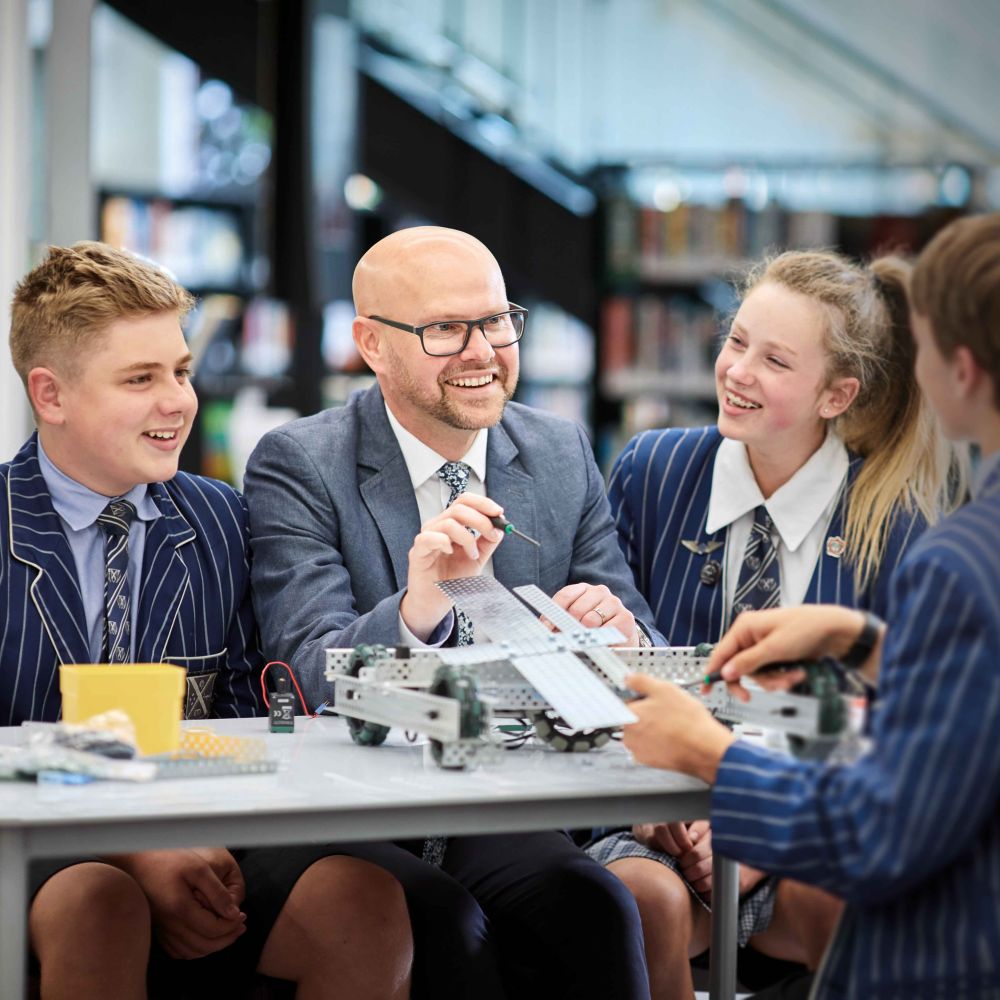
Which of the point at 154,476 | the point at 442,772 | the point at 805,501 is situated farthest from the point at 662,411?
the point at 442,772

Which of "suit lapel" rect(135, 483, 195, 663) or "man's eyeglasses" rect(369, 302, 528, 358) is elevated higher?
"man's eyeglasses" rect(369, 302, 528, 358)

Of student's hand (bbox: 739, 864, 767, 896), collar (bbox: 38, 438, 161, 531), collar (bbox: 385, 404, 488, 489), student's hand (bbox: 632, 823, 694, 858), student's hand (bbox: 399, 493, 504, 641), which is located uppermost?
collar (bbox: 385, 404, 488, 489)

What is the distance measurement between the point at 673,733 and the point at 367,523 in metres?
0.90

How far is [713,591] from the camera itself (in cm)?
245

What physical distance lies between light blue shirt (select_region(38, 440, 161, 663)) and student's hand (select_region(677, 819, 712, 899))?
849mm

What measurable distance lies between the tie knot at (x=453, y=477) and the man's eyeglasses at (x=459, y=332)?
0.18m

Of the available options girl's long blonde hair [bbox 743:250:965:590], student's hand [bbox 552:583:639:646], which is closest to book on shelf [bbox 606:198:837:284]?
girl's long blonde hair [bbox 743:250:965:590]

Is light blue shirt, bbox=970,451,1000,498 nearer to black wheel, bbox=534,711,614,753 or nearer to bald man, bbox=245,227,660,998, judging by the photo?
black wheel, bbox=534,711,614,753

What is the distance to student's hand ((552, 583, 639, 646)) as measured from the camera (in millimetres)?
2064

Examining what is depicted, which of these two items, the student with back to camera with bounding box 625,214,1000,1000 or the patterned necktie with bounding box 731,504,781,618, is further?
the patterned necktie with bounding box 731,504,781,618

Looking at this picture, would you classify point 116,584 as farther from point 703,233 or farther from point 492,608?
point 703,233

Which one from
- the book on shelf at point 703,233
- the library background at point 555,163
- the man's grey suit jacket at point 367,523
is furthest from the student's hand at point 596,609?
the book on shelf at point 703,233

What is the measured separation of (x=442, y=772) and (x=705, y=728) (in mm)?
295

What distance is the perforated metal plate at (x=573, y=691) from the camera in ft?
5.23
